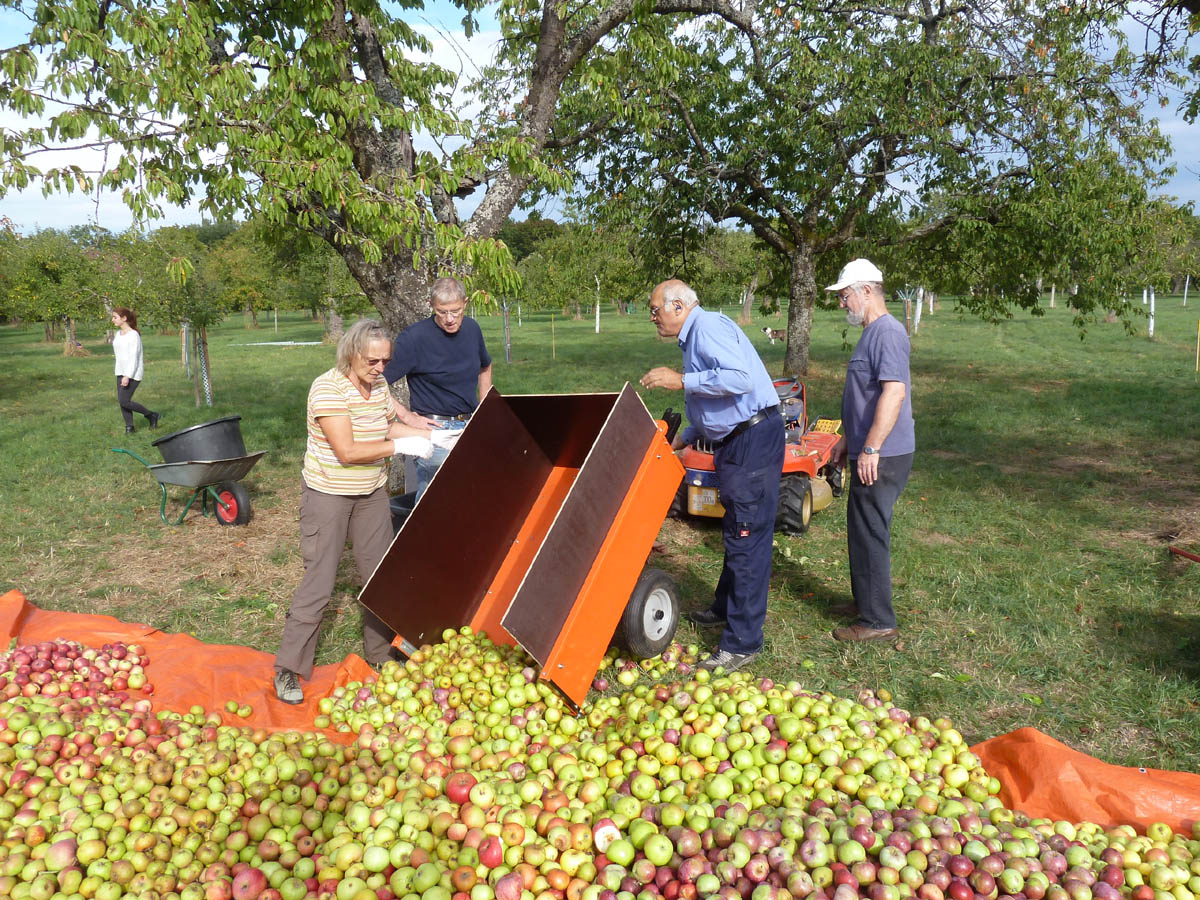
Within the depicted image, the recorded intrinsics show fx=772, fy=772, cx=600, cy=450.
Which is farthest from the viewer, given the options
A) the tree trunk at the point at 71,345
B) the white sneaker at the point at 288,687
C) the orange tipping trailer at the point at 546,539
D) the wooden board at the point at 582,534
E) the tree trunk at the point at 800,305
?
the tree trunk at the point at 71,345

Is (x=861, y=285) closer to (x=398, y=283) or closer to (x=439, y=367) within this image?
Answer: (x=439, y=367)

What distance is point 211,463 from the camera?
6688 mm

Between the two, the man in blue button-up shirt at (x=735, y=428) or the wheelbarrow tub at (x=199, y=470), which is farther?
the wheelbarrow tub at (x=199, y=470)

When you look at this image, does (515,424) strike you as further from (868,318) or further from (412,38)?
(412,38)

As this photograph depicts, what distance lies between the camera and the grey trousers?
3971 mm

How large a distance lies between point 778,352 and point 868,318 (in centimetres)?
2100

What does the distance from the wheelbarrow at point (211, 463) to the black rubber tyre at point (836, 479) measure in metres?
5.35

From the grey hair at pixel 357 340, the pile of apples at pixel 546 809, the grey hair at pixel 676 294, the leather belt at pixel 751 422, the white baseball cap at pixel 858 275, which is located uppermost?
the white baseball cap at pixel 858 275

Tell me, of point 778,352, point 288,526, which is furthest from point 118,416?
point 778,352

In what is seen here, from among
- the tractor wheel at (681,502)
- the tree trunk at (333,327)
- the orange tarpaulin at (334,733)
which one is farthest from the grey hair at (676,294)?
the tree trunk at (333,327)

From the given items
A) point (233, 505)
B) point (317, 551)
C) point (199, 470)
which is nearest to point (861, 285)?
point (317, 551)

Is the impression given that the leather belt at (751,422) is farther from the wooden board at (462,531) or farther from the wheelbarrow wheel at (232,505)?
the wheelbarrow wheel at (232,505)

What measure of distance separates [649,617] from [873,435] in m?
1.58

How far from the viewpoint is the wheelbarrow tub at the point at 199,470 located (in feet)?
22.0
